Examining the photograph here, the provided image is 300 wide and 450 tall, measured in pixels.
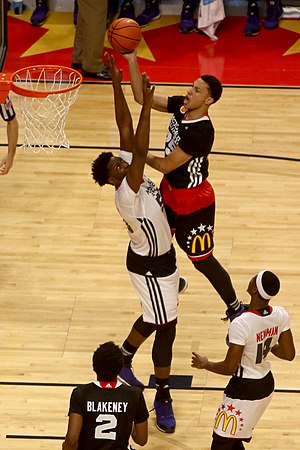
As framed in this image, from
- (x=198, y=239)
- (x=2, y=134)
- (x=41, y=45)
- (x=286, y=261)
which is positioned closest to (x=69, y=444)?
(x=198, y=239)

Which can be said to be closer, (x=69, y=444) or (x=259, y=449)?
(x=69, y=444)

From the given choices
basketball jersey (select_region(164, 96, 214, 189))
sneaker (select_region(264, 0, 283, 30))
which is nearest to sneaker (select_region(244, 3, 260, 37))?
sneaker (select_region(264, 0, 283, 30))

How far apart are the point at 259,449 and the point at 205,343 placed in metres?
1.15

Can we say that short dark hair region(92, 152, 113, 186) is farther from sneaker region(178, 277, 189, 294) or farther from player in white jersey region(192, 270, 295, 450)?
sneaker region(178, 277, 189, 294)

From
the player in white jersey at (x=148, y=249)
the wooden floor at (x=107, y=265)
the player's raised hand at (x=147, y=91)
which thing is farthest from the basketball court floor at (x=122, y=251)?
the player's raised hand at (x=147, y=91)

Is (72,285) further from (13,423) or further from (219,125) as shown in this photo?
(219,125)

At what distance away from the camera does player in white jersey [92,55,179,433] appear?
20.1ft

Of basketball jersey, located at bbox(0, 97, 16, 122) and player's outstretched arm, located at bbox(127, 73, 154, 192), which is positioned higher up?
player's outstretched arm, located at bbox(127, 73, 154, 192)

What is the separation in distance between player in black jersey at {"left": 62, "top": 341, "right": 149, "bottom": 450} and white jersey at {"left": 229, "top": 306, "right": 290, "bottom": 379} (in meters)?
0.73

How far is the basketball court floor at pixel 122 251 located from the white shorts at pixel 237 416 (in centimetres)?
71

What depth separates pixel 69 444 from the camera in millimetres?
5133

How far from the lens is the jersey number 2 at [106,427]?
5105mm

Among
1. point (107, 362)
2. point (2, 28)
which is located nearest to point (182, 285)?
point (107, 362)

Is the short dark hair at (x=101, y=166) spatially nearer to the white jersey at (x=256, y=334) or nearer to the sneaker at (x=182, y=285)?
the white jersey at (x=256, y=334)
